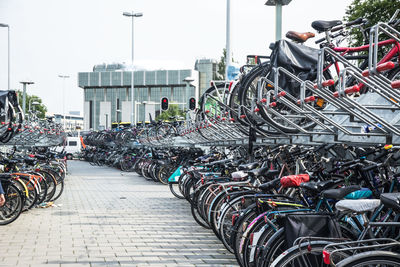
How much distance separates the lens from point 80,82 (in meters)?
97.1

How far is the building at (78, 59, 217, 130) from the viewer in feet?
305

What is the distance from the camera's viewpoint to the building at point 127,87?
92.9 m

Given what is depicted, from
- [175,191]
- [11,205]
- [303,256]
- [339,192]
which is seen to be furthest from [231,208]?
[175,191]

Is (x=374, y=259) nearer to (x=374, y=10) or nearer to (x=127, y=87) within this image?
(x=374, y=10)

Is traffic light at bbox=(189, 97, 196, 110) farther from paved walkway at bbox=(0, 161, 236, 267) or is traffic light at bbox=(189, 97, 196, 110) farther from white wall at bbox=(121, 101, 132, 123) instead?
white wall at bbox=(121, 101, 132, 123)

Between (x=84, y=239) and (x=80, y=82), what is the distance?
92683 millimetres

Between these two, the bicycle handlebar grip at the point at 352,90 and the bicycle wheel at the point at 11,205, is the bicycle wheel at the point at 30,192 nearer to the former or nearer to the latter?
the bicycle wheel at the point at 11,205

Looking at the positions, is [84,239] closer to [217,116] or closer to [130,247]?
[130,247]

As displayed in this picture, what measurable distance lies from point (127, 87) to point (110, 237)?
89.5m

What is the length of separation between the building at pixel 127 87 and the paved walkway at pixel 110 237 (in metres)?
81.2

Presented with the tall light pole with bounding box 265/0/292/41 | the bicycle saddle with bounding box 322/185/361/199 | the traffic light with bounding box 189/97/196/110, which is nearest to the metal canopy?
the tall light pole with bounding box 265/0/292/41

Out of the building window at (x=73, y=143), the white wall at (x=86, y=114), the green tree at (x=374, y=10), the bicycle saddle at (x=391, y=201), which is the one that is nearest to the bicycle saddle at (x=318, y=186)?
the bicycle saddle at (x=391, y=201)

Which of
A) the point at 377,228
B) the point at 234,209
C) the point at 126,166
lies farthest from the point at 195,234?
the point at 126,166

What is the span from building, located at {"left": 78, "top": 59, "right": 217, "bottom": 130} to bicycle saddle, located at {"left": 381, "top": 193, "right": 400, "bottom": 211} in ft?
289
